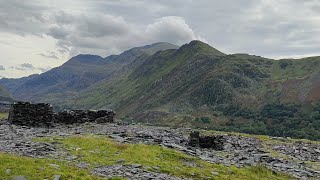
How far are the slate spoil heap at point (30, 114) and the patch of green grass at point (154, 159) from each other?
16570 millimetres

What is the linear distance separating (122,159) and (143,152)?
10.4 feet

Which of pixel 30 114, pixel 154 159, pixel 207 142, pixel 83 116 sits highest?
pixel 30 114

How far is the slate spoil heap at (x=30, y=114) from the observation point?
4853cm

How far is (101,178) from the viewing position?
21281 mm

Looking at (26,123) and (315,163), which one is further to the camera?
(26,123)

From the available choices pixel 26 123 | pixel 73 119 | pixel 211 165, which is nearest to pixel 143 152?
pixel 211 165

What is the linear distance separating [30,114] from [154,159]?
2590 centimetres

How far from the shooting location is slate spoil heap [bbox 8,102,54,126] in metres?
48.5

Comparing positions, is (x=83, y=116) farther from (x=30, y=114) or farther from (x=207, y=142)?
(x=207, y=142)

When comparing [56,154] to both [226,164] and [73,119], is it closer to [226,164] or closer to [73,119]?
[226,164]

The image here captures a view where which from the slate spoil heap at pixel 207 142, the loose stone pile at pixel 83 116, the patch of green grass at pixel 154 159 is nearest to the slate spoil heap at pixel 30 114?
the loose stone pile at pixel 83 116

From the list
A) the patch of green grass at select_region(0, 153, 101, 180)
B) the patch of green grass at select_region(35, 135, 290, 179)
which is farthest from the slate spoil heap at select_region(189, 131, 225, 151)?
the patch of green grass at select_region(0, 153, 101, 180)

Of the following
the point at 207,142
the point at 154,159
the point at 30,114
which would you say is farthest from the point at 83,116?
the point at 154,159

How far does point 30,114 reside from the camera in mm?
48812
